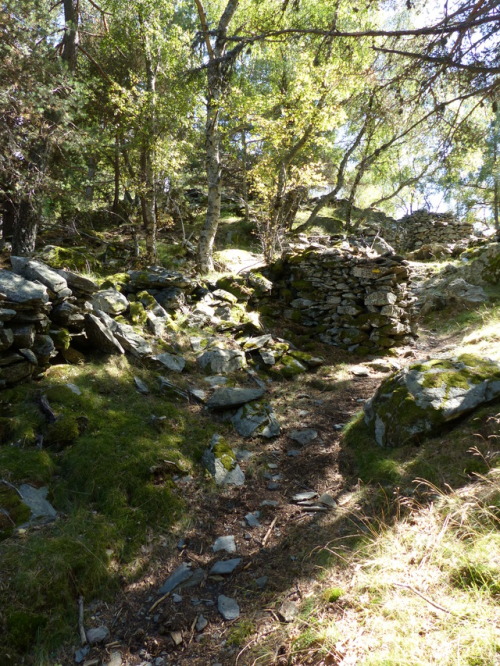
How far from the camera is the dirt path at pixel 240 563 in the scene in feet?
8.48

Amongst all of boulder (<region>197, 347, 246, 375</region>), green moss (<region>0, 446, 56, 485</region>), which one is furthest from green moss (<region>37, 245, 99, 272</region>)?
green moss (<region>0, 446, 56, 485</region>)

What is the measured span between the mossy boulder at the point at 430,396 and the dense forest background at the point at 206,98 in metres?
3.33

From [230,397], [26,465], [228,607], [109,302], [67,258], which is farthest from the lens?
[67,258]

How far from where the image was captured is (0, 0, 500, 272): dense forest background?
16.7 ft

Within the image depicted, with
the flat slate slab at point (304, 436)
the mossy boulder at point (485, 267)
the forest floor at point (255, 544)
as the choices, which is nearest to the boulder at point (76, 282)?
the forest floor at point (255, 544)

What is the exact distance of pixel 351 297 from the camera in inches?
375

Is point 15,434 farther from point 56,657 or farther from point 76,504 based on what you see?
point 56,657

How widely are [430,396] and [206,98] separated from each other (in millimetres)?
12169

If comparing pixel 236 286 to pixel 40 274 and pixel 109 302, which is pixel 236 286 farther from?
pixel 40 274

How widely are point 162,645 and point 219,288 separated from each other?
8644 mm

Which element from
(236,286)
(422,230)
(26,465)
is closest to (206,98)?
(236,286)

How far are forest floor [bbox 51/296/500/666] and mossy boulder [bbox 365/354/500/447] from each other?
0.20m

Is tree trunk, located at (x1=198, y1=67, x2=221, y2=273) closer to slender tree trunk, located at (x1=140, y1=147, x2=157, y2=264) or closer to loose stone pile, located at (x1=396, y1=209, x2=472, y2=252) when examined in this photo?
slender tree trunk, located at (x1=140, y1=147, x2=157, y2=264)

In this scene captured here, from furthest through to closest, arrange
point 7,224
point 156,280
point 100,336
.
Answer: point 7,224 < point 156,280 < point 100,336
